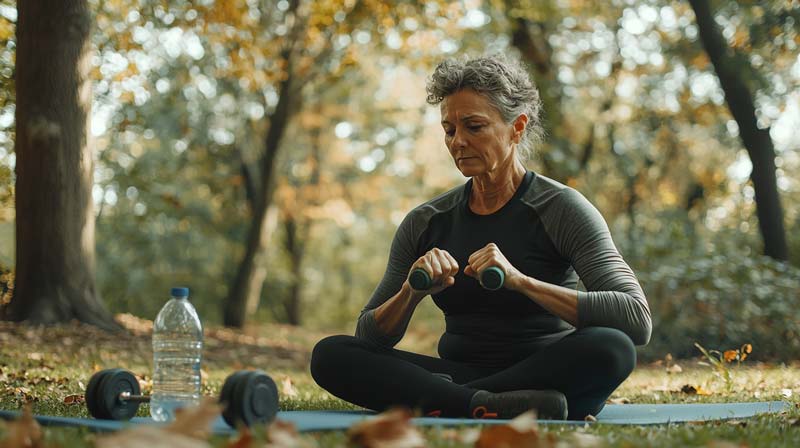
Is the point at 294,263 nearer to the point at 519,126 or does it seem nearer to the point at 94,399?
the point at 519,126

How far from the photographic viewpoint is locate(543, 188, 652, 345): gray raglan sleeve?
351 centimetres

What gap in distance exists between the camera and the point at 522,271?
12.7 ft

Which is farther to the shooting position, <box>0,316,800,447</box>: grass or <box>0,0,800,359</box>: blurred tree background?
<box>0,0,800,359</box>: blurred tree background

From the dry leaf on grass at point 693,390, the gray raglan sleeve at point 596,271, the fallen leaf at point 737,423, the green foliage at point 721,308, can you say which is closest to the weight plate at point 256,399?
the gray raglan sleeve at point 596,271

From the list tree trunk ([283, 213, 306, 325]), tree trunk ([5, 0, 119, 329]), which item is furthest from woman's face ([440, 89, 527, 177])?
tree trunk ([283, 213, 306, 325])

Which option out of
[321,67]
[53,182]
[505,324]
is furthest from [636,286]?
[321,67]

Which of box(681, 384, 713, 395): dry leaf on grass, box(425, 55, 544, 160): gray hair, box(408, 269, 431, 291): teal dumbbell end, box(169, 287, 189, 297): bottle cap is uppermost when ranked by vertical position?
→ box(425, 55, 544, 160): gray hair

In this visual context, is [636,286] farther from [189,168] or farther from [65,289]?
[189,168]

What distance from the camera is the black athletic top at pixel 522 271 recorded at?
362 cm

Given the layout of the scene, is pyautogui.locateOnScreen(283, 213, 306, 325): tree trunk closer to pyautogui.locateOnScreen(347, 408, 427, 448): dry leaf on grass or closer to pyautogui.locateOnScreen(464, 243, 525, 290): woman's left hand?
pyautogui.locateOnScreen(464, 243, 525, 290): woman's left hand

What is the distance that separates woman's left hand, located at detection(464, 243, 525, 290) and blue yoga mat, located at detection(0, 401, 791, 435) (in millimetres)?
552

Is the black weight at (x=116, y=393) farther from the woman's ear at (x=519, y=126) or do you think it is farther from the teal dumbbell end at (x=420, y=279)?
the woman's ear at (x=519, y=126)

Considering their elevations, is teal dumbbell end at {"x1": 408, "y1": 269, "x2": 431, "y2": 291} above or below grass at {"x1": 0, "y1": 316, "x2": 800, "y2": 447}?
above

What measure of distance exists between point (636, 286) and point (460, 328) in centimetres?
83
